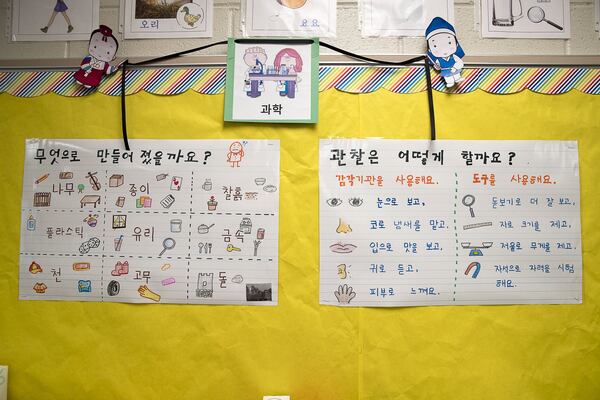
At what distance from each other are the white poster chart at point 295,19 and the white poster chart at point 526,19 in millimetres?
390

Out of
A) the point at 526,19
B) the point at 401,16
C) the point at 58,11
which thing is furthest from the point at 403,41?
the point at 58,11

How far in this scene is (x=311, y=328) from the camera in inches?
33.4

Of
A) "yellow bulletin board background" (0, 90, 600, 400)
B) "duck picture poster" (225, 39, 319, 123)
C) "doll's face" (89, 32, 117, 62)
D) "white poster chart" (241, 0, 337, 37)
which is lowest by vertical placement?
"yellow bulletin board background" (0, 90, 600, 400)

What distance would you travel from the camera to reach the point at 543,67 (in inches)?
34.4

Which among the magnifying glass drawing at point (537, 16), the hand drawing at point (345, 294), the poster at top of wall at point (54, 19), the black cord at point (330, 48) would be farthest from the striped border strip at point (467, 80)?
the hand drawing at point (345, 294)

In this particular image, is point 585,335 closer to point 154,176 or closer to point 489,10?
point 489,10

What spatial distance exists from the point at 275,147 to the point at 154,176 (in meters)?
0.31

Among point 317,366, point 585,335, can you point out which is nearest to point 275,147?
point 317,366

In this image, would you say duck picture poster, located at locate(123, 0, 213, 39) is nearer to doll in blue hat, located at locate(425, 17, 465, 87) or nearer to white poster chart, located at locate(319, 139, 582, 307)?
white poster chart, located at locate(319, 139, 582, 307)

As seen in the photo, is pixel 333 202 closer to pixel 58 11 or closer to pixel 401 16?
pixel 401 16

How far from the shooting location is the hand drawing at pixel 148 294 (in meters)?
0.86

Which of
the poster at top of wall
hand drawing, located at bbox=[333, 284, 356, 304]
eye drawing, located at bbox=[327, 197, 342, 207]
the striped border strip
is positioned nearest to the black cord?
the striped border strip

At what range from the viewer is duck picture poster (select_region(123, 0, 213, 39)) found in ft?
2.95

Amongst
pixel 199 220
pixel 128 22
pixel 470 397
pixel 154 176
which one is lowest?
pixel 470 397
